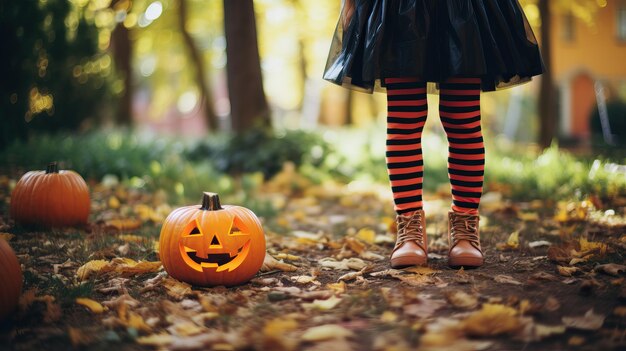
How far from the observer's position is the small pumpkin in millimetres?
3221

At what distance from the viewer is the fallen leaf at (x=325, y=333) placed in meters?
1.76

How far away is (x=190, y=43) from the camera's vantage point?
506 inches

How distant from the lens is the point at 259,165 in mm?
6055

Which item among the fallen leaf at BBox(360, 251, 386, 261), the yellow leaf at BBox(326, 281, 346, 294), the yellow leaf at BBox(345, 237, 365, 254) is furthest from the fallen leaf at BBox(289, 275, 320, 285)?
the yellow leaf at BBox(345, 237, 365, 254)

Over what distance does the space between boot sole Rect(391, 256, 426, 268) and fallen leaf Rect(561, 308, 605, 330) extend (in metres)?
0.75

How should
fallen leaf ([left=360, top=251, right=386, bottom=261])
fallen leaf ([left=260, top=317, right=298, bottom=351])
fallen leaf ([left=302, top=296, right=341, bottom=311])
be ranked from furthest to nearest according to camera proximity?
fallen leaf ([left=360, top=251, right=386, bottom=261]) < fallen leaf ([left=302, top=296, right=341, bottom=311]) < fallen leaf ([left=260, top=317, right=298, bottom=351])

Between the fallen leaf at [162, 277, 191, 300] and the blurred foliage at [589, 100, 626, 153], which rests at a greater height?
the blurred foliage at [589, 100, 626, 153]

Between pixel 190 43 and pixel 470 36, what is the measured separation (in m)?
11.3

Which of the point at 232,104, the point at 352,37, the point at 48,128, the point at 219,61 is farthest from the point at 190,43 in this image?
the point at 352,37

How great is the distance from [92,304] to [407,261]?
1288mm

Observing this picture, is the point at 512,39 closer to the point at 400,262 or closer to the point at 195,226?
the point at 400,262

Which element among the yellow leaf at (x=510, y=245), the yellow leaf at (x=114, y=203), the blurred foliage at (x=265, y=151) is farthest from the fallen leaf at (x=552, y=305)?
the blurred foliage at (x=265, y=151)

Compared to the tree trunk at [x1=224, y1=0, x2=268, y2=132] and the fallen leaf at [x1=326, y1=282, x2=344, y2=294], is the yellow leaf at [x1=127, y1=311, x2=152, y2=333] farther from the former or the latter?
the tree trunk at [x1=224, y1=0, x2=268, y2=132]

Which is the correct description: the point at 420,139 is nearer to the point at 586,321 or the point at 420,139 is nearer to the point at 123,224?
the point at 586,321
